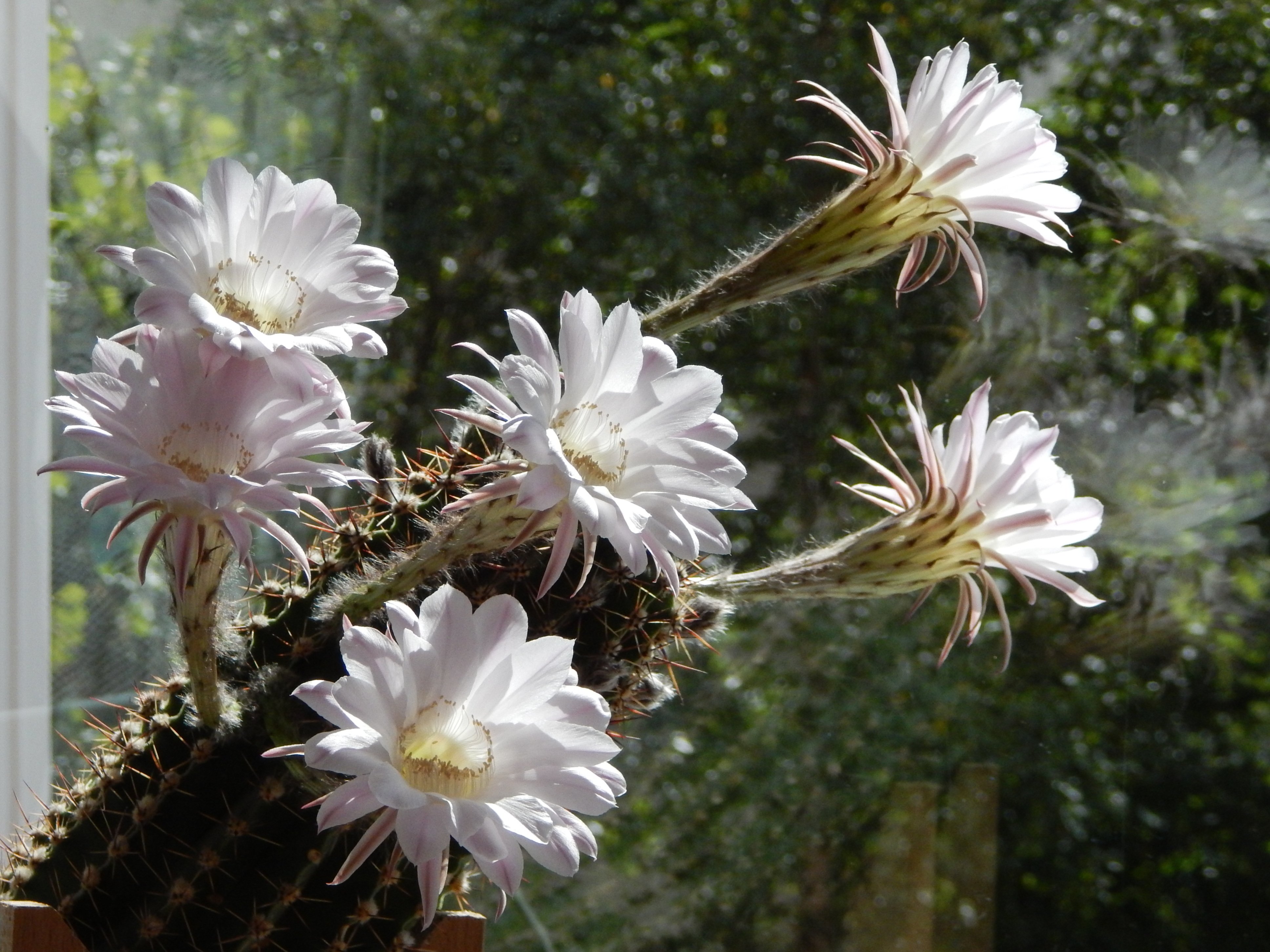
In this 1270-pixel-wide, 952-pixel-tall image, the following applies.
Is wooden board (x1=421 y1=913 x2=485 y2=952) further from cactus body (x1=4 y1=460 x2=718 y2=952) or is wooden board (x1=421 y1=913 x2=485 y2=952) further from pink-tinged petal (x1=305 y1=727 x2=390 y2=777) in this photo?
pink-tinged petal (x1=305 y1=727 x2=390 y2=777)

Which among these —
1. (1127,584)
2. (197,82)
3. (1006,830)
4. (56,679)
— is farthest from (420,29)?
(1006,830)

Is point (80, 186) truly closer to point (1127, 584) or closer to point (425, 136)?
point (425, 136)

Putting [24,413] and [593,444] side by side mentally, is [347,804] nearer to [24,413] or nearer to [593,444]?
[593,444]

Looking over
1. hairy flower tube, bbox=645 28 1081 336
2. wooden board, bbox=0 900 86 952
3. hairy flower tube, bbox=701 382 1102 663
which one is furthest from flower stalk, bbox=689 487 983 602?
wooden board, bbox=0 900 86 952

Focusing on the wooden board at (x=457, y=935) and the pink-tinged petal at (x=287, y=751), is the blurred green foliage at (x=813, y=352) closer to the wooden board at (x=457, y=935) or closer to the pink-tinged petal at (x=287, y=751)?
the wooden board at (x=457, y=935)

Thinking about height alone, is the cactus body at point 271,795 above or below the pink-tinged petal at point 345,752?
below

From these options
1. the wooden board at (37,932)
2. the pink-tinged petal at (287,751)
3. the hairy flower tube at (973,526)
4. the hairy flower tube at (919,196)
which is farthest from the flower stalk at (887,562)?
Result: the wooden board at (37,932)

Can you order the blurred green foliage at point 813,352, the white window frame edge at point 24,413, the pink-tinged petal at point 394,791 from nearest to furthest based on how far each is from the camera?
the pink-tinged petal at point 394,791 < the white window frame edge at point 24,413 < the blurred green foliage at point 813,352

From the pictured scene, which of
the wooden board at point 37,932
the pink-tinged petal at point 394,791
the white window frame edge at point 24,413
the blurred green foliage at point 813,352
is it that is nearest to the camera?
the pink-tinged petal at point 394,791
